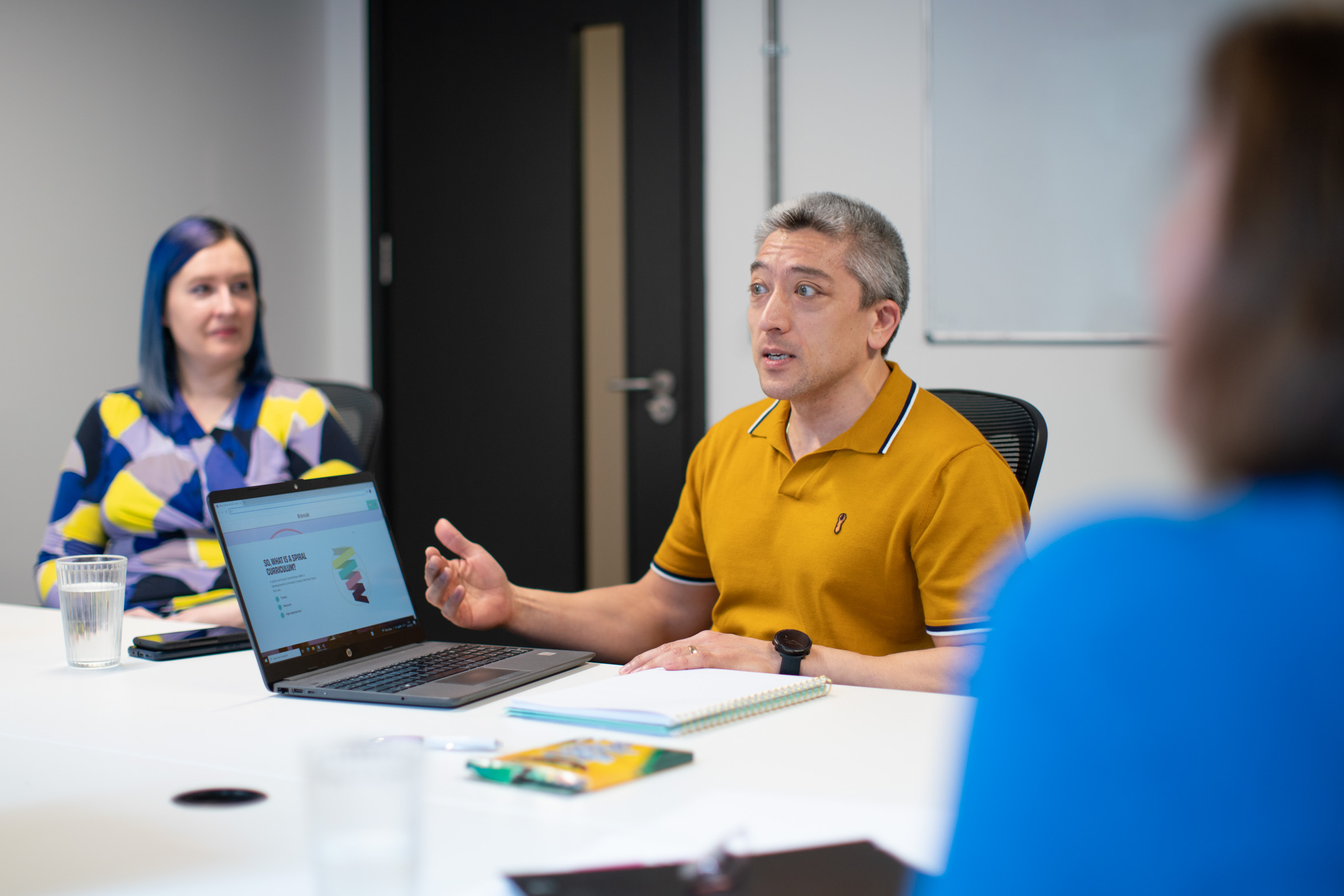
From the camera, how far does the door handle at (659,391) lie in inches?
137

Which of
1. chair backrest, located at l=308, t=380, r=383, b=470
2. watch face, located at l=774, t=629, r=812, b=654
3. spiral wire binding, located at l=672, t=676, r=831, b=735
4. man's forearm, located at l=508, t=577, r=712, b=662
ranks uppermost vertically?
chair backrest, located at l=308, t=380, r=383, b=470

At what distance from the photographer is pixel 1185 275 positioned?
A: 1.63 feet

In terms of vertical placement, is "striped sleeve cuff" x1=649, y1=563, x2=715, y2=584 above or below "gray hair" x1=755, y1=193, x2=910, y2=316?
below

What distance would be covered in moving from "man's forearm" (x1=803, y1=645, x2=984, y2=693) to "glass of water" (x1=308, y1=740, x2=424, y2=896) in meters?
0.83

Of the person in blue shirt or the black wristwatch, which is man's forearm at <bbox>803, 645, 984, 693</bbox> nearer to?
the black wristwatch

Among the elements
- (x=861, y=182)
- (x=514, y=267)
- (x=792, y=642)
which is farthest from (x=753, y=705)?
(x=514, y=267)

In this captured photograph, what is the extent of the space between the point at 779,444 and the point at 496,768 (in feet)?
3.11

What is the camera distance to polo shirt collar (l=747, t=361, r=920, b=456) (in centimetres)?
178

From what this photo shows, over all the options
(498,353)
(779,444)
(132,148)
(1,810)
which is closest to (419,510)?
(498,353)

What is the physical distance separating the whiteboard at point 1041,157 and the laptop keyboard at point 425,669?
1.88 meters

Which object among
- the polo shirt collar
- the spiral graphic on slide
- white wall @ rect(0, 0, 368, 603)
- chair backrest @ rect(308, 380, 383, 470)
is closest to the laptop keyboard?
the spiral graphic on slide

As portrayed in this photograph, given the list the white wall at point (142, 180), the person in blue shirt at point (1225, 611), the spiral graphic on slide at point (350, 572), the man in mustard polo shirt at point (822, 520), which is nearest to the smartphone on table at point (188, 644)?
the spiral graphic on slide at point (350, 572)

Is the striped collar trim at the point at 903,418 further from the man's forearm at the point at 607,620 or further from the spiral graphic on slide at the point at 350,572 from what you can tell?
the spiral graphic on slide at the point at 350,572

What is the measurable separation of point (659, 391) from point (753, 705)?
2277 millimetres
